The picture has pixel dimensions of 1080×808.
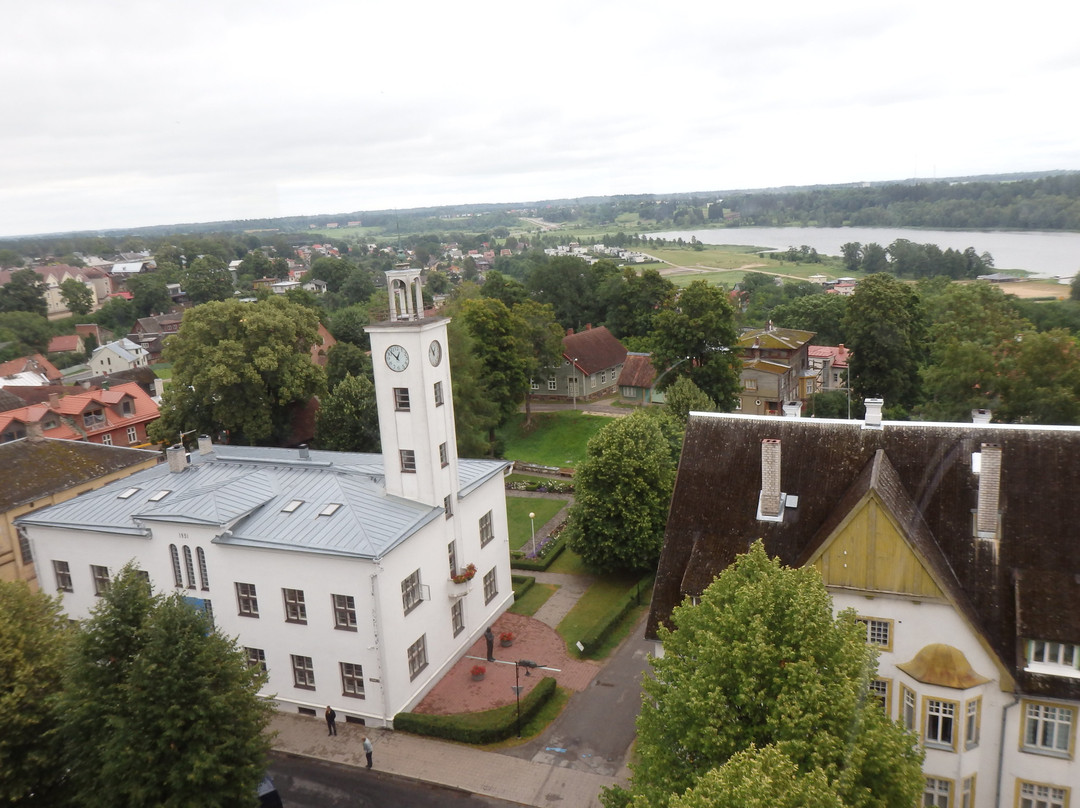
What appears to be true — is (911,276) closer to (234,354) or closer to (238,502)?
(234,354)

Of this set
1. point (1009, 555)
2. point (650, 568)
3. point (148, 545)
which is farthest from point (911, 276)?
point (148, 545)

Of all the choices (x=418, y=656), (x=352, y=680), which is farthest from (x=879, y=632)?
(x=352, y=680)

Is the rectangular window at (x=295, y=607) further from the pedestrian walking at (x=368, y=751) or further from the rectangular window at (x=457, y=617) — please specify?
the rectangular window at (x=457, y=617)

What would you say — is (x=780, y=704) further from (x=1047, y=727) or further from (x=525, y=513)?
(x=525, y=513)

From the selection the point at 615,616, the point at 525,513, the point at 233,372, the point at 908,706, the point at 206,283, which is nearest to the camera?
the point at 908,706

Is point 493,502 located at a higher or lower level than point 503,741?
higher

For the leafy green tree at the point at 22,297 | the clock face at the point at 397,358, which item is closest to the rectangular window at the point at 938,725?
the clock face at the point at 397,358
